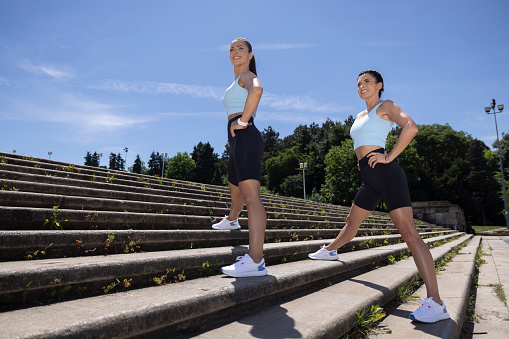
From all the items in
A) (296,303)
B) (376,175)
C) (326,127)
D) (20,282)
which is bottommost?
(296,303)

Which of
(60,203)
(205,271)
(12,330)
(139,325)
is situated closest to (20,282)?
(12,330)

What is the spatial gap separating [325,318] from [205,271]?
1065 mm

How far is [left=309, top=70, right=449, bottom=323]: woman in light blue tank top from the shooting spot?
7.58 ft

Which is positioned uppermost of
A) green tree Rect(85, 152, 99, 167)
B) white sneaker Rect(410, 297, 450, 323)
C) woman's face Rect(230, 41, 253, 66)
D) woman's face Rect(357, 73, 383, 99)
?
green tree Rect(85, 152, 99, 167)

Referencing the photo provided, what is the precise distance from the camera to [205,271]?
102 inches

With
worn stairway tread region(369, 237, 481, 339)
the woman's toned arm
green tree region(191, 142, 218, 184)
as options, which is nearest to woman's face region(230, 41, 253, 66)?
the woman's toned arm

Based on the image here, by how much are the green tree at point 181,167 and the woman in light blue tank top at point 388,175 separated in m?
67.3

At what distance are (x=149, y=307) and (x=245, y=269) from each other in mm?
976

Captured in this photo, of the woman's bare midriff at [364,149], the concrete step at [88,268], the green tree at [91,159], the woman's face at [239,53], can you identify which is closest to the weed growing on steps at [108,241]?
the concrete step at [88,268]

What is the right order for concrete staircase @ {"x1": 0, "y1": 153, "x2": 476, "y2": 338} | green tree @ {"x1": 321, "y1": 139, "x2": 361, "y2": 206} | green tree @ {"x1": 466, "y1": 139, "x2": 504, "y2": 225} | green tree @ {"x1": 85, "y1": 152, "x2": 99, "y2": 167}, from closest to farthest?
concrete staircase @ {"x1": 0, "y1": 153, "x2": 476, "y2": 338} < green tree @ {"x1": 321, "y1": 139, "x2": 361, "y2": 206} < green tree @ {"x1": 466, "y1": 139, "x2": 504, "y2": 225} < green tree @ {"x1": 85, "y1": 152, "x2": 99, "y2": 167}

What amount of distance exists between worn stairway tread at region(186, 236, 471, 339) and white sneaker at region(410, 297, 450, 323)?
0.29 feet

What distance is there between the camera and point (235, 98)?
2865 mm

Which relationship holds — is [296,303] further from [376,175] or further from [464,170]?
[464,170]

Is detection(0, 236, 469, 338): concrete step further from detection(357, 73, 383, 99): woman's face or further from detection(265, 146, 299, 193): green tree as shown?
detection(265, 146, 299, 193): green tree
